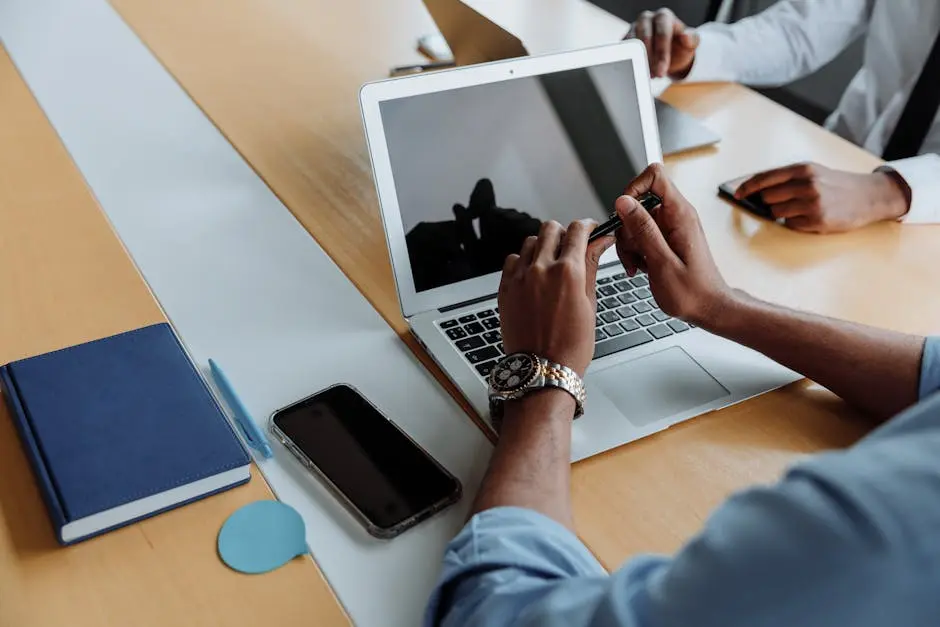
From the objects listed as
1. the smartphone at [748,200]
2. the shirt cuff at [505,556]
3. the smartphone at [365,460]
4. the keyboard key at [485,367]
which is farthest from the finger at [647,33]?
the shirt cuff at [505,556]

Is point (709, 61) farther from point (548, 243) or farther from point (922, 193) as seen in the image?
point (548, 243)

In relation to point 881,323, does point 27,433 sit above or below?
above

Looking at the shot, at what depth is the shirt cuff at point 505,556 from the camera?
1.97 ft

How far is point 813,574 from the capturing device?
0.39 m

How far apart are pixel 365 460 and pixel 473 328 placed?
0.22 meters

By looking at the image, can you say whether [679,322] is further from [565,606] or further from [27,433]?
[27,433]

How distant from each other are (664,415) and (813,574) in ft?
1.44

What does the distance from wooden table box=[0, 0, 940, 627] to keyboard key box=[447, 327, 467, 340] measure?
0.04 metres

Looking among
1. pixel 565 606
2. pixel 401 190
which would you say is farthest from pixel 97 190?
pixel 565 606

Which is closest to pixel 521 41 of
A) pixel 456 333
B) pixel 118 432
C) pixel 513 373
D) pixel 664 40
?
pixel 664 40

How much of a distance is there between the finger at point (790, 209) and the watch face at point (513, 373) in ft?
1.90

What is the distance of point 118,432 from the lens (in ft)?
2.36

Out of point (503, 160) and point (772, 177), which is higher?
point (503, 160)

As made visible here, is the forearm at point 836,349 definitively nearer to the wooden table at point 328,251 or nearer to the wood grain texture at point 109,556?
the wooden table at point 328,251
